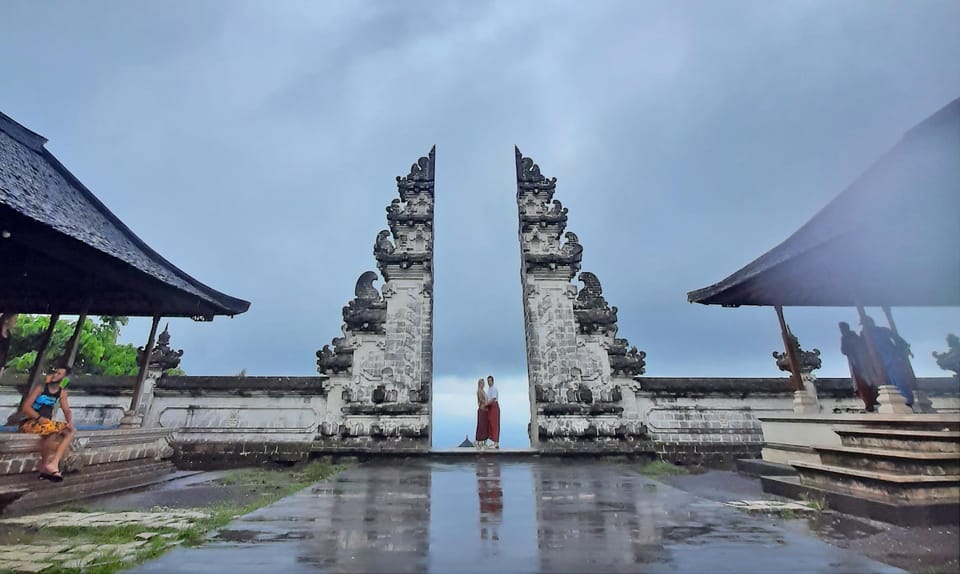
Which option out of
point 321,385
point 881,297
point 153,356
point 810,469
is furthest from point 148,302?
point 881,297

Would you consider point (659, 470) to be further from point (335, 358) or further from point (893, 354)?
point (335, 358)

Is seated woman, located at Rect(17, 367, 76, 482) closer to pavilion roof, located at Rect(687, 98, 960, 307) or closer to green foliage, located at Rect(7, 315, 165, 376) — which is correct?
pavilion roof, located at Rect(687, 98, 960, 307)

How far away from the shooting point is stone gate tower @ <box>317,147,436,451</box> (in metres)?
10.7

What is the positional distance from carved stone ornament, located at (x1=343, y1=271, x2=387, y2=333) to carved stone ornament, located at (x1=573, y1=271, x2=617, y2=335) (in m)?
5.48

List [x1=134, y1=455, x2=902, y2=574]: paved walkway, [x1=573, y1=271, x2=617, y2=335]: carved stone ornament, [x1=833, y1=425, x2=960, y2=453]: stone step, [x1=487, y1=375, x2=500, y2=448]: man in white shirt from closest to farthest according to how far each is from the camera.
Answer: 1. [x1=134, y1=455, x2=902, y2=574]: paved walkway
2. [x1=833, y1=425, x2=960, y2=453]: stone step
3. [x1=487, y1=375, x2=500, y2=448]: man in white shirt
4. [x1=573, y1=271, x2=617, y2=335]: carved stone ornament

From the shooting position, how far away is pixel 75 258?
249 inches

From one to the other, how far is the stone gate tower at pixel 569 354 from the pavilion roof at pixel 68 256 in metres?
7.61

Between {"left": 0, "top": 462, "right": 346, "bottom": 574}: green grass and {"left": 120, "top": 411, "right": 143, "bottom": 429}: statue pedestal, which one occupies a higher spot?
{"left": 120, "top": 411, "right": 143, "bottom": 429}: statue pedestal

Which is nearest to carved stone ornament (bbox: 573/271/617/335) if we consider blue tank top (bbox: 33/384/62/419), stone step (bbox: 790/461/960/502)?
stone step (bbox: 790/461/960/502)

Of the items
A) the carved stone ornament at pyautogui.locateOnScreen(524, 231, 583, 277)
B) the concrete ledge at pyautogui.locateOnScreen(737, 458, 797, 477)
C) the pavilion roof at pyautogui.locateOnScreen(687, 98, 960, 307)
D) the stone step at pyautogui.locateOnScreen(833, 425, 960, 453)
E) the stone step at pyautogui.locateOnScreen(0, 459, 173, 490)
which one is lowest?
the concrete ledge at pyautogui.locateOnScreen(737, 458, 797, 477)

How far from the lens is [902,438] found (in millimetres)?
4891

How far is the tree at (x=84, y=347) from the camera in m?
17.2

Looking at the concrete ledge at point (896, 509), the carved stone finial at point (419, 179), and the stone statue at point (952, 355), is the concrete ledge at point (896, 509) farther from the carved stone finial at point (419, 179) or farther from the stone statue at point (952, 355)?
the carved stone finial at point (419, 179)

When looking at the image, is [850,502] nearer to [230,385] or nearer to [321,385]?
[321,385]
